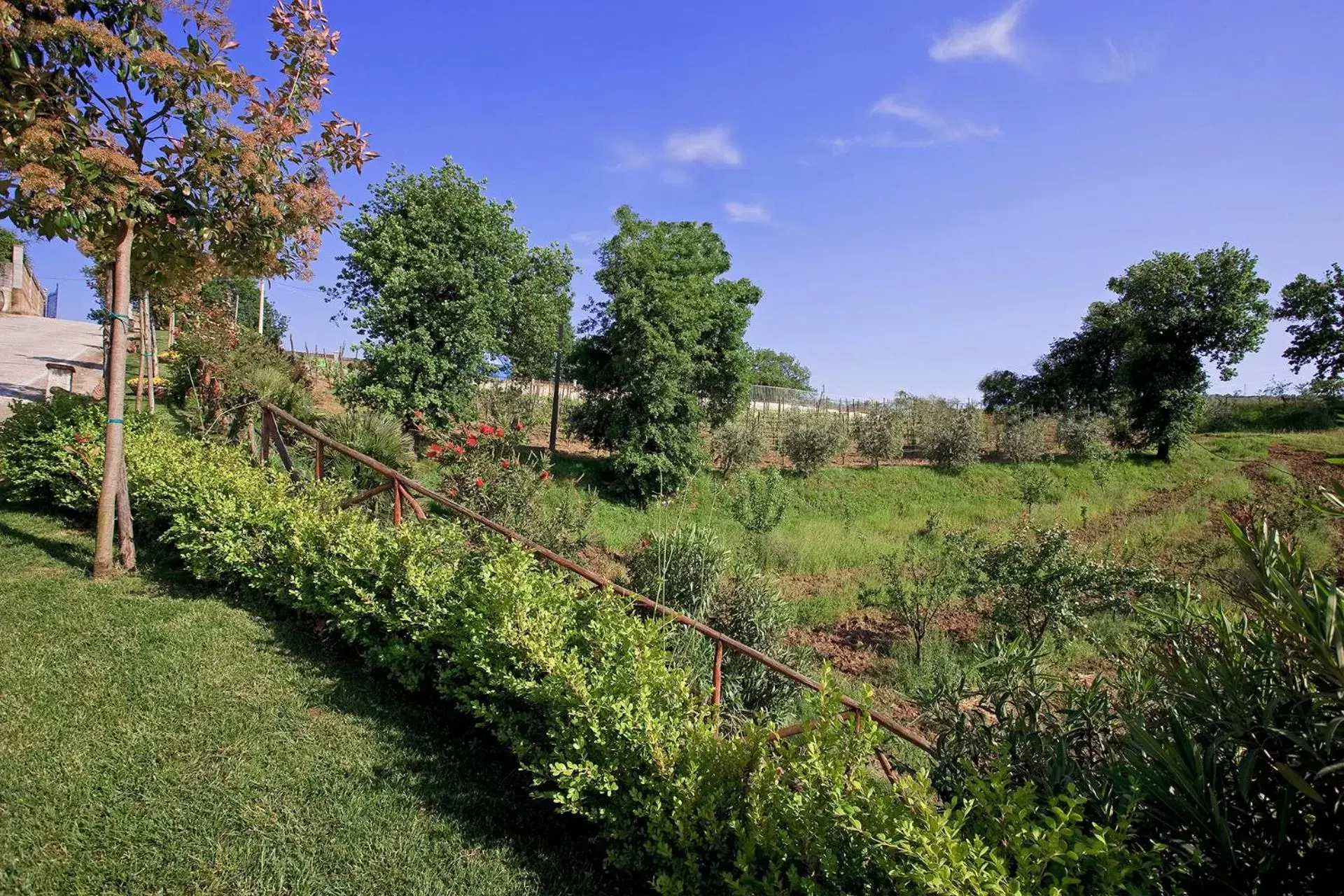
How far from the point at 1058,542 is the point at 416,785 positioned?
6.30 metres

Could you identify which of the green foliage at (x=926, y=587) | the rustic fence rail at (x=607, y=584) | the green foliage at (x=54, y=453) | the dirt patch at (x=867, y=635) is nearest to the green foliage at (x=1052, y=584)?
the green foliage at (x=926, y=587)

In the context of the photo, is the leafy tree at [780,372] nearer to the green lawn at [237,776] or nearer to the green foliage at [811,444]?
the green foliage at [811,444]

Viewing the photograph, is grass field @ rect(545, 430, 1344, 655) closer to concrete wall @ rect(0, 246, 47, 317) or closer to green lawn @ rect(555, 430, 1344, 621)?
green lawn @ rect(555, 430, 1344, 621)

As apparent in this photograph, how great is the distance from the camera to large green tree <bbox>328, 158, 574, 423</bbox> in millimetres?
11422

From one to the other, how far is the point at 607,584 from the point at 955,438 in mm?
16808

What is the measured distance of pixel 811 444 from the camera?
16297mm

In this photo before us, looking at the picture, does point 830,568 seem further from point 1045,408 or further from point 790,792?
point 1045,408

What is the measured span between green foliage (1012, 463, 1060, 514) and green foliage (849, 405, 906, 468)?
10.4 ft

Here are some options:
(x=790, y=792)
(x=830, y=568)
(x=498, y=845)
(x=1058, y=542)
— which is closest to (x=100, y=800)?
(x=498, y=845)

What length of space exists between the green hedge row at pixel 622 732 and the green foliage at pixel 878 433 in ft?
49.5

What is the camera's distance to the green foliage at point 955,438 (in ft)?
58.3

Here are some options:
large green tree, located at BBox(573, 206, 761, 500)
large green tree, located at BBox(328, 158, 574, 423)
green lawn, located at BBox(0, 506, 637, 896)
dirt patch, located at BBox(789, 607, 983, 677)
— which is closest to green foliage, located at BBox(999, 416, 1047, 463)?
large green tree, located at BBox(573, 206, 761, 500)

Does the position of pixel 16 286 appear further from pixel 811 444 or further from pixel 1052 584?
pixel 1052 584

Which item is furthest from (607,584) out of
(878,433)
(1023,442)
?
(1023,442)
